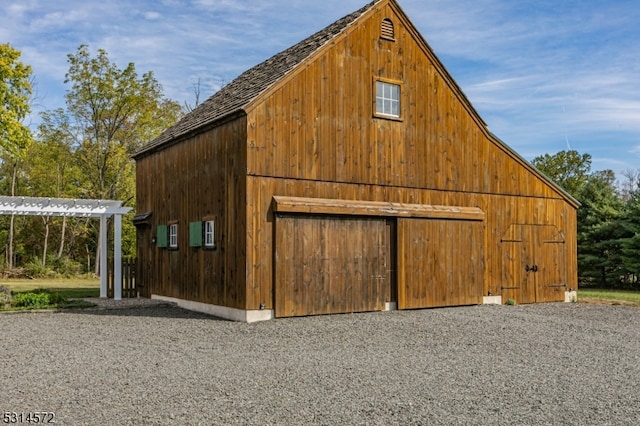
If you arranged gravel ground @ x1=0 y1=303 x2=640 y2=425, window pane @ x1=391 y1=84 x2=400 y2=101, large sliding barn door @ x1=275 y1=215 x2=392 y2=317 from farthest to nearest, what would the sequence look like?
window pane @ x1=391 y1=84 x2=400 y2=101, large sliding barn door @ x1=275 y1=215 x2=392 y2=317, gravel ground @ x1=0 y1=303 x2=640 y2=425

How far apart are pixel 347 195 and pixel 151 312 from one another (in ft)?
18.7

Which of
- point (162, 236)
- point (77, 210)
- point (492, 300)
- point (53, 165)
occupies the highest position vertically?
point (53, 165)

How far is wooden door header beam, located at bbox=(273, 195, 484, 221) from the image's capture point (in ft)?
44.8

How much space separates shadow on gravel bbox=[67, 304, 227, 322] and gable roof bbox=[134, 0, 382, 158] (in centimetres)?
467

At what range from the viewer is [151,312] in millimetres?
15055

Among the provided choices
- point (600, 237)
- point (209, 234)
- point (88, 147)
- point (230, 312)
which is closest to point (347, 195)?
point (209, 234)

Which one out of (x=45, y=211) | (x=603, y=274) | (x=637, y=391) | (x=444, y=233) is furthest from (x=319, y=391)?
(x=603, y=274)

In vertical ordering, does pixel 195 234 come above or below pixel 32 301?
above

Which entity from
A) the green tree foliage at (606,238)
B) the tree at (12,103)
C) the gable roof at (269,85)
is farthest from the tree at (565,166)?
the tree at (12,103)

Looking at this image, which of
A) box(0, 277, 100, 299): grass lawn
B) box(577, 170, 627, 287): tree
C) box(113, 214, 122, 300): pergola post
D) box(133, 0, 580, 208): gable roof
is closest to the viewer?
box(133, 0, 580, 208): gable roof

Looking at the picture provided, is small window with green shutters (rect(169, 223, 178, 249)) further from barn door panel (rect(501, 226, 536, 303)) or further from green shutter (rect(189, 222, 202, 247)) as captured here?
barn door panel (rect(501, 226, 536, 303))

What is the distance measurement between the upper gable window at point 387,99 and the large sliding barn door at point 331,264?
2.82m

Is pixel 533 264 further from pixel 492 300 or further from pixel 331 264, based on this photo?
pixel 331 264

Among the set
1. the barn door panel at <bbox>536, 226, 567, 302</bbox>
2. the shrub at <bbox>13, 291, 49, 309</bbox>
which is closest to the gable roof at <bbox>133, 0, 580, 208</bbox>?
the barn door panel at <bbox>536, 226, 567, 302</bbox>
